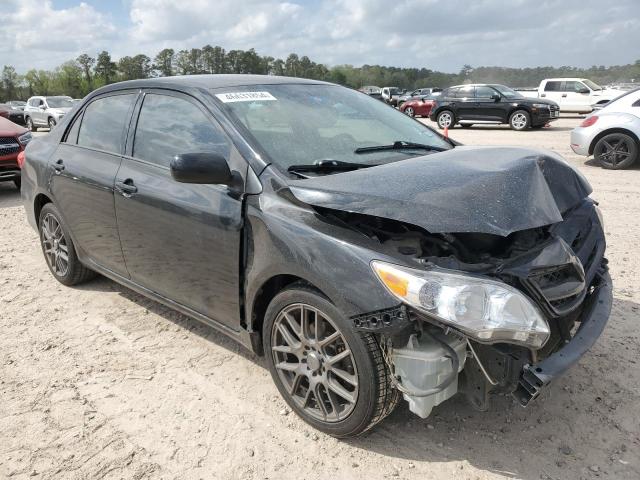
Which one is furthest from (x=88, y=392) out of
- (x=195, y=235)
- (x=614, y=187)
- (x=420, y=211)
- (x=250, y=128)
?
(x=614, y=187)

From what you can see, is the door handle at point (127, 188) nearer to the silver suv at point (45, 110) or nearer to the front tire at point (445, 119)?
the front tire at point (445, 119)

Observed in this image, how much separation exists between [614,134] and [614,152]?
327 millimetres

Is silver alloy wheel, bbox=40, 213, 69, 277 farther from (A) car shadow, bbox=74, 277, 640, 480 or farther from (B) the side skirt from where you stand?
(A) car shadow, bbox=74, 277, 640, 480

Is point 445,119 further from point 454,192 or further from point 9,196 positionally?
point 454,192

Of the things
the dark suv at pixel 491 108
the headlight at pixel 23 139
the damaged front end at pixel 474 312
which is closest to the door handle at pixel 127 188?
the damaged front end at pixel 474 312

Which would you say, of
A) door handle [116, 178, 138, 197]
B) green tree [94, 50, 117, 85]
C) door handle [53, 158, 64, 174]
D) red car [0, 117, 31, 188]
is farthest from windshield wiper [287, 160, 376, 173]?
green tree [94, 50, 117, 85]

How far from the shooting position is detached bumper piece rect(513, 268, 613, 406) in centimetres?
217

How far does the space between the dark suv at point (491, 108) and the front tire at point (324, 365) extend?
1739 centimetres

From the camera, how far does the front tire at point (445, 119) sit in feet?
65.2

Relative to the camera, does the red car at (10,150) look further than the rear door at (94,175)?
Yes

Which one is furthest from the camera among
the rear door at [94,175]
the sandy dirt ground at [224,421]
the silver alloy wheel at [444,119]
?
the silver alloy wheel at [444,119]

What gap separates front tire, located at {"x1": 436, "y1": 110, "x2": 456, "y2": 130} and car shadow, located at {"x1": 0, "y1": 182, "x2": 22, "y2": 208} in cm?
1454

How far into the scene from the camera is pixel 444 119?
20.1 metres

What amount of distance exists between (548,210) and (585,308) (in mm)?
662
